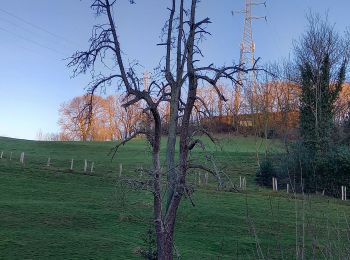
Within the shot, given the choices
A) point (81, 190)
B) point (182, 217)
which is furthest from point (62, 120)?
point (182, 217)

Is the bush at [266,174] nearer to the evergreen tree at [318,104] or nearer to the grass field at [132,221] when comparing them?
the evergreen tree at [318,104]

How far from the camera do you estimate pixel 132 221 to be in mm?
17828

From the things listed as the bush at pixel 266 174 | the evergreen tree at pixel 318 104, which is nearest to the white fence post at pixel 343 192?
the evergreen tree at pixel 318 104

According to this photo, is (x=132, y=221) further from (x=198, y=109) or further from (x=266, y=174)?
(x=266, y=174)

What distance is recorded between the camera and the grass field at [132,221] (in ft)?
28.8

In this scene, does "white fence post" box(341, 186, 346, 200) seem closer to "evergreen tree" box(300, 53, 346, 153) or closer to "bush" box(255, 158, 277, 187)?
"evergreen tree" box(300, 53, 346, 153)

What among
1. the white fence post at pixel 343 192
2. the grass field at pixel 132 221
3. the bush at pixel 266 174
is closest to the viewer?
the grass field at pixel 132 221

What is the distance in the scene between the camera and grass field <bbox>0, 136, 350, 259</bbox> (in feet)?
28.8

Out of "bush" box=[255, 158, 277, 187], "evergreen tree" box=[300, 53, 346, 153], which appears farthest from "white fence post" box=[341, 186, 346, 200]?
"bush" box=[255, 158, 277, 187]

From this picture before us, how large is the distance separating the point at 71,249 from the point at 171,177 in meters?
4.62

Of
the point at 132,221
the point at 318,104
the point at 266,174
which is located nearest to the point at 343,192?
the point at 266,174

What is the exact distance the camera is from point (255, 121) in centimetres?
4559

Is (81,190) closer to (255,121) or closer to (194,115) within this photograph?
(194,115)

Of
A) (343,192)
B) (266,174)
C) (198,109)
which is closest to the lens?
(198,109)
